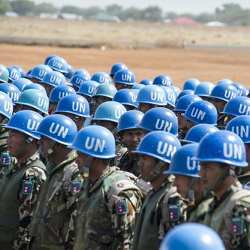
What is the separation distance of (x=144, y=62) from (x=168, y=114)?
3394 centimetres

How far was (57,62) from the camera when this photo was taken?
58.6 ft

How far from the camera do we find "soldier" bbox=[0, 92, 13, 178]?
8.58 metres

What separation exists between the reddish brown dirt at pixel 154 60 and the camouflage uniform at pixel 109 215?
26.6 meters

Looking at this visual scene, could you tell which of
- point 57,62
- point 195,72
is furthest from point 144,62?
point 57,62

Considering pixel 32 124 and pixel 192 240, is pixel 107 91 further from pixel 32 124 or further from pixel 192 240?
pixel 192 240

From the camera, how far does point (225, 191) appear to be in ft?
19.7

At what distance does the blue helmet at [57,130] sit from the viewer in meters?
8.02

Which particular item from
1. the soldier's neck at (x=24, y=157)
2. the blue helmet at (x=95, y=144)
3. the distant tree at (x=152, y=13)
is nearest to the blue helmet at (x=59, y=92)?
the soldier's neck at (x=24, y=157)

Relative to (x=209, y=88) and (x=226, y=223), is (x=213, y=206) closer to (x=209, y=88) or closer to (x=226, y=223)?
(x=226, y=223)

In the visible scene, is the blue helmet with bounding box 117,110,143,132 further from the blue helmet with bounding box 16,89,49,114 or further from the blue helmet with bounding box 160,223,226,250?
the blue helmet with bounding box 160,223,226,250

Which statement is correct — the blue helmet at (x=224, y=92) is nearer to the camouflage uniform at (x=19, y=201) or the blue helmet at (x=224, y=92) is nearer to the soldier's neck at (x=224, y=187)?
the camouflage uniform at (x=19, y=201)

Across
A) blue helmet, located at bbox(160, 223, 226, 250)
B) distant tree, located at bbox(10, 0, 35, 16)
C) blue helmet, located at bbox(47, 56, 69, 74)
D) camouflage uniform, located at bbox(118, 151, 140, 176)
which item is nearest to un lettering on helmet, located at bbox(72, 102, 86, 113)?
camouflage uniform, located at bbox(118, 151, 140, 176)

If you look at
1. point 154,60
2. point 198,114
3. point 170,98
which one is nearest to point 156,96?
point 170,98

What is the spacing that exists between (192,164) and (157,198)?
44 cm
